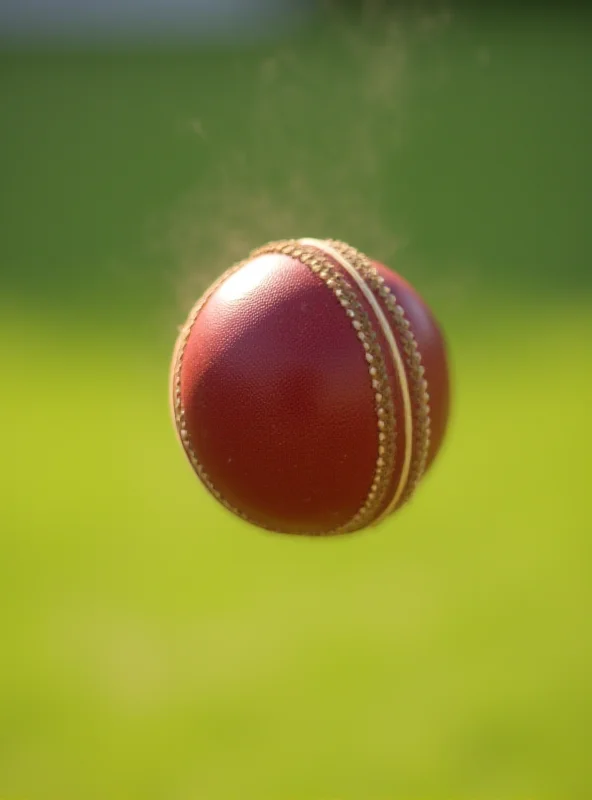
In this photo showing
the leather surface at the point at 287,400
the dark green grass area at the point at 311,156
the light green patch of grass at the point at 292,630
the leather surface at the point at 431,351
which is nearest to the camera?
the leather surface at the point at 287,400

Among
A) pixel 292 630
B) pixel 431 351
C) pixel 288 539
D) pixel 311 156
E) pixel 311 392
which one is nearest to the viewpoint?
pixel 311 392

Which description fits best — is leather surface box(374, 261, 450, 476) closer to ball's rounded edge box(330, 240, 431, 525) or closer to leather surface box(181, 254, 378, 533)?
ball's rounded edge box(330, 240, 431, 525)

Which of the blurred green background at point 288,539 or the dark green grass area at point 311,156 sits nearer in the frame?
the blurred green background at point 288,539

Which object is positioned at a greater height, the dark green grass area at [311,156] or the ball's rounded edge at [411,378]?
the dark green grass area at [311,156]

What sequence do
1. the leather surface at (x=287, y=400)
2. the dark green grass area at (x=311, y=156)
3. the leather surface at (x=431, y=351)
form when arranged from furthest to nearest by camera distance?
1. the dark green grass area at (x=311, y=156)
2. the leather surface at (x=431, y=351)
3. the leather surface at (x=287, y=400)

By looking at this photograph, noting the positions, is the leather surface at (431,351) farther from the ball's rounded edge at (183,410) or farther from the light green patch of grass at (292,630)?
the light green patch of grass at (292,630)

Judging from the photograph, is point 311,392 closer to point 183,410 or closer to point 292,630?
point 183,410

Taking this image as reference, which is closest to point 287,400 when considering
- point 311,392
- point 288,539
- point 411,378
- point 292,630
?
point 311,392

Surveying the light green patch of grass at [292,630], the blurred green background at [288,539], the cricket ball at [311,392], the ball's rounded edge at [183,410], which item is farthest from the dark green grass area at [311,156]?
the cricket ball at [311,392]
